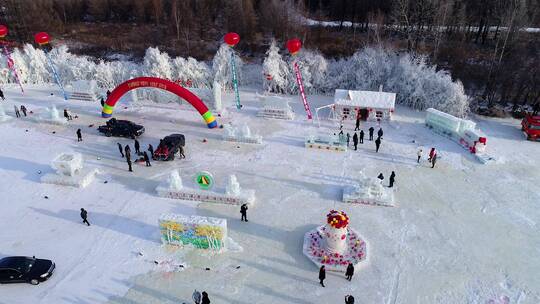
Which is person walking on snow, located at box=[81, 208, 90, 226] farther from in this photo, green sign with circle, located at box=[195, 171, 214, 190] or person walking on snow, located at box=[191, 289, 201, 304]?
person walking on snow, located at box=[191, 289, 201, 304]

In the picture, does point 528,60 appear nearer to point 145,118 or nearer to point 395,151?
point 395,151

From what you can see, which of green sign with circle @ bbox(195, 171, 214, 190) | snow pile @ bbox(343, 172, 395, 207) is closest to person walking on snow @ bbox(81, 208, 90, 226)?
green sign with circle @ bbox(195, 171, 214, 190)

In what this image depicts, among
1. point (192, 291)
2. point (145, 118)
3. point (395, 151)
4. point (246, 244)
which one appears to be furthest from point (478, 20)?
point (192, 291)

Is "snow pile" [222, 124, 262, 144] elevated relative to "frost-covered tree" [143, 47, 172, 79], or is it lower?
lower

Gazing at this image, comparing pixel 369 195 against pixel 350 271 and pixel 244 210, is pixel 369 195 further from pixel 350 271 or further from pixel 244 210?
pixel 244 210

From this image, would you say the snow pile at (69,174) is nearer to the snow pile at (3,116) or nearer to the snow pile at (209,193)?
the snow pile at (209,193)

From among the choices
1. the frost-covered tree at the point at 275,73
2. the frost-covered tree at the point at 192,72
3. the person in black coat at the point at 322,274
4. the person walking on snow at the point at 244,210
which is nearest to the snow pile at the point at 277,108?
the frost-covered tree at the point at 275,73
